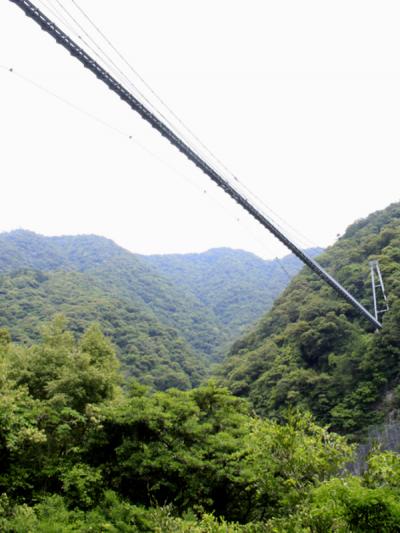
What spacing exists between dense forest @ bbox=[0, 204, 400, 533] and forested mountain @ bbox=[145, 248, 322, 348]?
40.4 metres

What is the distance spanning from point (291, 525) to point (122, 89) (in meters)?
8.23

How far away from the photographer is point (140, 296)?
7775 centimetres

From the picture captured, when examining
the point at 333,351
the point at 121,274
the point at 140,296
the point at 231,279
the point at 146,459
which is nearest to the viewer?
the point at 146,459

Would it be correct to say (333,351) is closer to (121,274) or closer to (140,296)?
(140,296)

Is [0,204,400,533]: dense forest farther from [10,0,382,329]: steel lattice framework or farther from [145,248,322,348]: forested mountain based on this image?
[145,248,322,348]: forested mountain

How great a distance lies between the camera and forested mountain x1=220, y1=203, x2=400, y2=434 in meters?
26.3

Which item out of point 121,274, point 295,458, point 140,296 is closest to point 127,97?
point 295,458

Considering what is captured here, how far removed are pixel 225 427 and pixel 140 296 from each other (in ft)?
211

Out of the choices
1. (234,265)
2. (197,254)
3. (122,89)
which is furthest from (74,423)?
(197,254)

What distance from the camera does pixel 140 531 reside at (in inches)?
411

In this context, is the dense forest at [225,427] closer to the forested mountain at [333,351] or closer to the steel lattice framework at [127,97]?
the forested mountain at [333,351]

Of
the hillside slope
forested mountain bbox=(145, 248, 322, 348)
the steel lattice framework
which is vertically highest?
the steel lattice framework

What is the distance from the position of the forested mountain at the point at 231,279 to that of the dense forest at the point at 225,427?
4036cm

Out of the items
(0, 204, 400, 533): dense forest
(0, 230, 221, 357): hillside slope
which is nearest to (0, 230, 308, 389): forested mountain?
(0, 230, 221, 357): hillside slope
